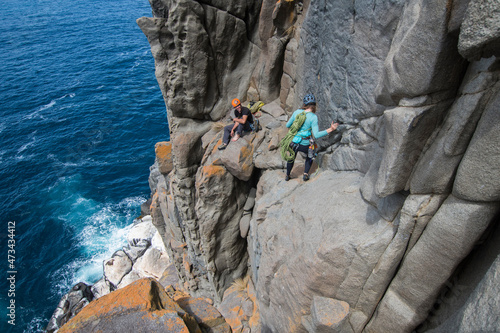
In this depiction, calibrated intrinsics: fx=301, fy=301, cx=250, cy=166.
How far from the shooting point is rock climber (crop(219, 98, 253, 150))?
1461cm

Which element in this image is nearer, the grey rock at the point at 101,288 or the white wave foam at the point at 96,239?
the grey rock at the point at 101,288

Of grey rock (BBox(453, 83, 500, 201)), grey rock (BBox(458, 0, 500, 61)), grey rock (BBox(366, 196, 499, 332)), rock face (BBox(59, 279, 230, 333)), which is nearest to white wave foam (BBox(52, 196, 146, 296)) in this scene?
rock face (BBox(59, 279, 230, 333))

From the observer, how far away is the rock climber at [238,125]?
14.6 meters

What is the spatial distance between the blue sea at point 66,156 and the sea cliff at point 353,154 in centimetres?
1786

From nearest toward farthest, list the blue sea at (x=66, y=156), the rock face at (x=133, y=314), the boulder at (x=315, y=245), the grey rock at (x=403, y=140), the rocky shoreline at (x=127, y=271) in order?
the grey rock at (x=403, y=140)
the boulder at (x=315, y=245)
the rock face at (x=133, y=314)
the rocky shoreline at (x=127, y=271)
the blue sea at (x=66, y=156)

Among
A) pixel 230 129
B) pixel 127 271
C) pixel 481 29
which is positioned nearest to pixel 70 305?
pixel 127 271

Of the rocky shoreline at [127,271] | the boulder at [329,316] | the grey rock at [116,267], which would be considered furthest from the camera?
the grey rock at [116,267]

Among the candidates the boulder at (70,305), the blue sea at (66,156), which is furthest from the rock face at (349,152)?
the blue sea at (66,156)

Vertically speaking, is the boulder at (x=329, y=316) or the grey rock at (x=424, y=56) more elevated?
the grey rock at (x=424, y=56)

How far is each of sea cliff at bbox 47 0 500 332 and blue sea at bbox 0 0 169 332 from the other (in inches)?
703

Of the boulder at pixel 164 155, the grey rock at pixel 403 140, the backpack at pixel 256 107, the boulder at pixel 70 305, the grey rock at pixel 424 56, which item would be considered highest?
the grey rock at pixel 424 56

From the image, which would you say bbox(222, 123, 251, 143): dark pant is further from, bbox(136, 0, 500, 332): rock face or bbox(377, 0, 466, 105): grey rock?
bbox(377, 0, 466, 105): grey rock

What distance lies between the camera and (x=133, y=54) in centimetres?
5462

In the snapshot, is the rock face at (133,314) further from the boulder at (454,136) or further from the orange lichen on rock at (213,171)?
the boulder at (454,136)
